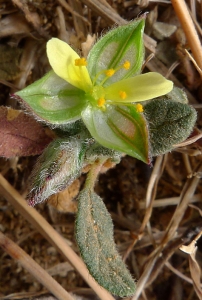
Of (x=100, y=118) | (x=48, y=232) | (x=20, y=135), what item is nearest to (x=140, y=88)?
Result: (x=100, y=118)

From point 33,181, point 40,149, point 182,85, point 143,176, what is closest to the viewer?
point 33,181

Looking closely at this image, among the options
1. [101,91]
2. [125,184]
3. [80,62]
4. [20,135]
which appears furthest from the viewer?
[125,184]

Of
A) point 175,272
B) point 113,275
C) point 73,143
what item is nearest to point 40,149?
point 73,143

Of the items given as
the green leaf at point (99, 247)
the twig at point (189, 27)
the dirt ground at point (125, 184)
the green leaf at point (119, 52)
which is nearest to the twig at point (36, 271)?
the dirt ground at point (125, 184)

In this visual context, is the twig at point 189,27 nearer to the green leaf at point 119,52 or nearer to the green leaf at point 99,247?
the green leaf at point 119,52

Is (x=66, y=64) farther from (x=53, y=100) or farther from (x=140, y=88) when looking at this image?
(x=140, y=88)

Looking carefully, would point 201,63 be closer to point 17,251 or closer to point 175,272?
point 175,272

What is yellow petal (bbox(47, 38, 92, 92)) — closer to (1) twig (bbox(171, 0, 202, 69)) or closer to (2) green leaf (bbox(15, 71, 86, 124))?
(2) green leaf (bbox(15, 71, 86, 124))
